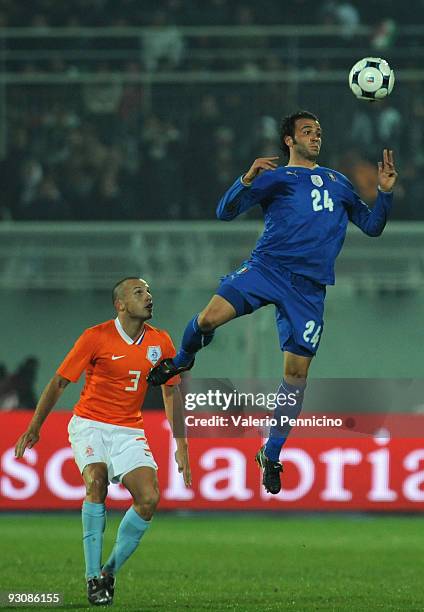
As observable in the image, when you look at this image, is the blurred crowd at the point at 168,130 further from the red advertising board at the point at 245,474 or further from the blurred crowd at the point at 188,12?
the red advertising board at the point at 245,474

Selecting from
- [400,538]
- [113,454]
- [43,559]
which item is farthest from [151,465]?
[400,538]

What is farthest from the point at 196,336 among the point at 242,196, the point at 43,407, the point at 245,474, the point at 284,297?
the point at 245,474

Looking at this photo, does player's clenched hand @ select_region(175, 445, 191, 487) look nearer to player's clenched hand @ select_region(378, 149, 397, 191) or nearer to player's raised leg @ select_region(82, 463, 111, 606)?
player's raised leg @ select_region(82, 463, 111, 606)

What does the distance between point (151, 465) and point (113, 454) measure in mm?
250

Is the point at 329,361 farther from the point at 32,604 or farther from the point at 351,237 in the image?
the point at 32,604

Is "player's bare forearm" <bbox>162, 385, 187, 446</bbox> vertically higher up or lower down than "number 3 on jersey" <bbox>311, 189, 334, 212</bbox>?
lower down

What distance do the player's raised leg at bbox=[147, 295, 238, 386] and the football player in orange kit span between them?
0.85 feet

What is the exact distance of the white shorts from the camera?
9.08 m

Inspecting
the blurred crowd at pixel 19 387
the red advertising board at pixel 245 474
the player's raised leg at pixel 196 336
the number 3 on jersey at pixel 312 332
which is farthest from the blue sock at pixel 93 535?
the blurred crowd at pixel 19 387

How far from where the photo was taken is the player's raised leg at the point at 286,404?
8898 mm

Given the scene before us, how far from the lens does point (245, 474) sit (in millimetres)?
14555

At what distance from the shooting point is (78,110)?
663 inches

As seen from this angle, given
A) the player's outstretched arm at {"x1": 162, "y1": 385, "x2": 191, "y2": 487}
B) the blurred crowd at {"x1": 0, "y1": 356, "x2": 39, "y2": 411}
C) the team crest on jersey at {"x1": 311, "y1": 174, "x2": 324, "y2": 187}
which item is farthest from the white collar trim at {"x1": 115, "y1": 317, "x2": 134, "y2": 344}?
the blurred crowd at {"x1": 0, "y1": 356, "x2": 39, "y2": 411}

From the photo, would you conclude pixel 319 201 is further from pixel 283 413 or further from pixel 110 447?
pixel 110 447
